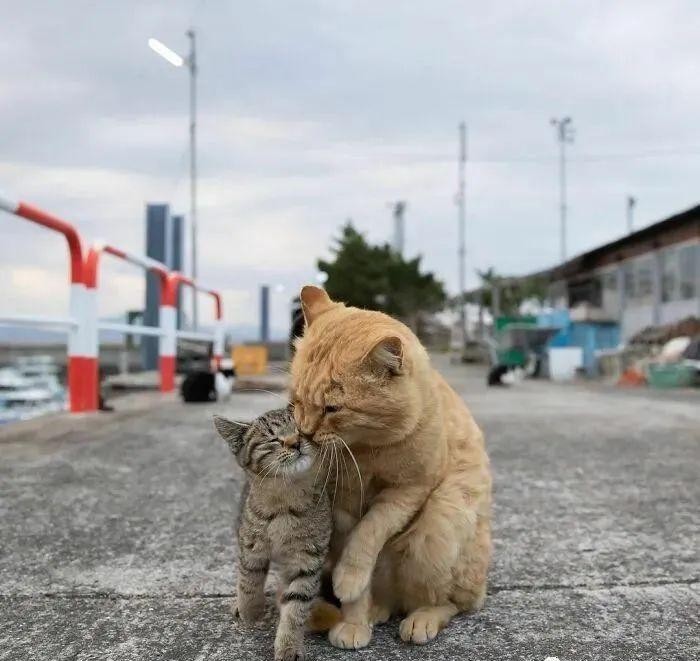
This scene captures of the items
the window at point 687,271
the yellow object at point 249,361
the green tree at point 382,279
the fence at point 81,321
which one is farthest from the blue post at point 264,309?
the fence at point 81,321

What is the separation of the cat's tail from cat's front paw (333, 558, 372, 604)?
5.0 inches

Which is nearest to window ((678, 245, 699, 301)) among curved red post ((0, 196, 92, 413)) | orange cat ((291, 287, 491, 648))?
curved red post ((0, 196, 92, 413))

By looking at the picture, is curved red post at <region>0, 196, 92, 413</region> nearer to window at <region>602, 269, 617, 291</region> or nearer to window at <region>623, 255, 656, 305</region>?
window at <region>623, 255, 656, 305</region>

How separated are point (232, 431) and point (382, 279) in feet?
92.9

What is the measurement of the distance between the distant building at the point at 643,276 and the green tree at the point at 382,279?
12058 mm

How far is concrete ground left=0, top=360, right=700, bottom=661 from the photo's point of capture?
1467 mm

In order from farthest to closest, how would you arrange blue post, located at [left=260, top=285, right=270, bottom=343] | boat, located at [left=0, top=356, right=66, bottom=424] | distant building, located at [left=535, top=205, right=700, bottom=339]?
blue post, located at [left=260, top=285, right=270, bottom=343] → boat, located at [left=0, top=356, right=66, bottom=424] → distant building, located at [left=535, top=205, right=700, bottom=339]

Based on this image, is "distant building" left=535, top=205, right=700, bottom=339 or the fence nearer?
the fence

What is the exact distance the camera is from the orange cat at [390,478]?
136 centimetres

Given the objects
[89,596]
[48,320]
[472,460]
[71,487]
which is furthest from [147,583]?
[48,320]

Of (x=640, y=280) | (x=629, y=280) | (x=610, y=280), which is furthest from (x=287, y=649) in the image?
(x=610, y=280)

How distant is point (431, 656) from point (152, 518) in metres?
1.32

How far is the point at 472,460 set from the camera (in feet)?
5.36

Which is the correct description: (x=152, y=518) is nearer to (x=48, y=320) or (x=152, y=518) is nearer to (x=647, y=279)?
(x=48, y=320)
